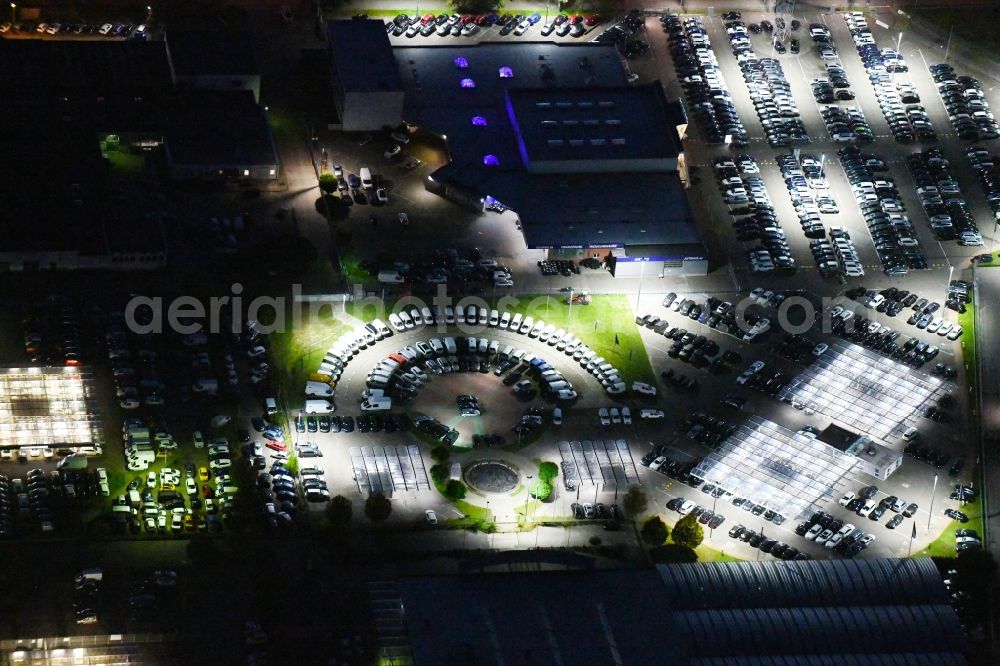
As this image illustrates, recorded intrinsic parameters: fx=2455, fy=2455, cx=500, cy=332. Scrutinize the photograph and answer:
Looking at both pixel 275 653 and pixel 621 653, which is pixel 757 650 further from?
pixel 275 653

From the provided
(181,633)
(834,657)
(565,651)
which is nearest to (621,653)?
(565,651)

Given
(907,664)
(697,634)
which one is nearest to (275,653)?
(697,634)

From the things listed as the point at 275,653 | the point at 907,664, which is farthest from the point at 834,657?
the point at 275,653

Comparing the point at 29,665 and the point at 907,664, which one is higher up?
the point at 29,665

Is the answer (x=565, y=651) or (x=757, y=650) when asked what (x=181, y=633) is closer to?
(x=565, y=651)

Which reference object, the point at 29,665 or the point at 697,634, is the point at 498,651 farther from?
the point at 29,665

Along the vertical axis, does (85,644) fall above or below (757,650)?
above

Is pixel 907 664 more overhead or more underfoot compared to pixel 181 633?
more underfoot
